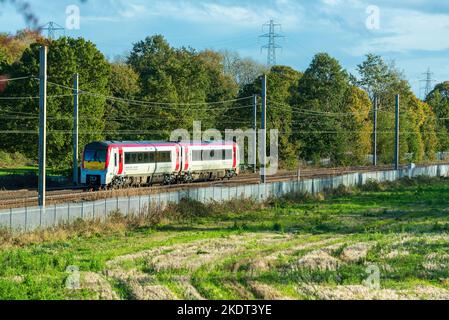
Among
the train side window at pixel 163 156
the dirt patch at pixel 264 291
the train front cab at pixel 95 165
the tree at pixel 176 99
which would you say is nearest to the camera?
the dirt patch at pixel 264 291

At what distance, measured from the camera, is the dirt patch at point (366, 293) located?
13.5 metres

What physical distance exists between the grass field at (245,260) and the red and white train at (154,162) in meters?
10.8

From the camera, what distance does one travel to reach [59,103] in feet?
146

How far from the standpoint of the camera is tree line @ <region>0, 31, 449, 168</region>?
1773 inches

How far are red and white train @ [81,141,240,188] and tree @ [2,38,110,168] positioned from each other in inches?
198

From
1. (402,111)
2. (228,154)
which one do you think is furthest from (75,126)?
(402,111)

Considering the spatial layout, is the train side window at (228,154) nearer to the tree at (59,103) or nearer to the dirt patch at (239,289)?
the tree at (59,103)

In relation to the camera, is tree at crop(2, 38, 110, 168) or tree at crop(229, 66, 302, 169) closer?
tree at crop(2, 38, 110, 168)

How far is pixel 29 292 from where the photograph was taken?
14.0 meters

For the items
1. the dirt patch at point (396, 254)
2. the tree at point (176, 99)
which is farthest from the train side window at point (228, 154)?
the dirt patch at point (396, 254)

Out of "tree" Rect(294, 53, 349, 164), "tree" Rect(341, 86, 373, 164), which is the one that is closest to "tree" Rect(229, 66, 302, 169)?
"tree" Rect(294, 53, 349, 164)

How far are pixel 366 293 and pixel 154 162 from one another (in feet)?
99.1

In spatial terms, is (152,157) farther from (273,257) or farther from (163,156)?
(273,257)

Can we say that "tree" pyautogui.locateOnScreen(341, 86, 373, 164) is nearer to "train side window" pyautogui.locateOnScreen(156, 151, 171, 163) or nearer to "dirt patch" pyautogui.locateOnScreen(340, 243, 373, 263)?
"train side window" pyautogui.locateOnScreen(156, 151, 171, 163)
